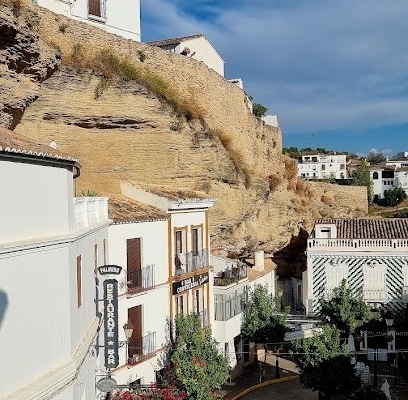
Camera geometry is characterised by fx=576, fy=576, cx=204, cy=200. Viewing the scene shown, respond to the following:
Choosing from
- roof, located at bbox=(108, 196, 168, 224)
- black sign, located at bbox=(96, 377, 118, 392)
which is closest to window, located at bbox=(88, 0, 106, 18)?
roof, located at bbox=(108, 196, 168, 224)


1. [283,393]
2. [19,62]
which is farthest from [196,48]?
[283,393]

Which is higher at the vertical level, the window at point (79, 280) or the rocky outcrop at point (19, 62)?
the rocky outcrop at point (19, 62)

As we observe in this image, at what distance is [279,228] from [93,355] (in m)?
22.7

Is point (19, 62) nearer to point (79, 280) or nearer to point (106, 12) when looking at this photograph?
point (79, 280)

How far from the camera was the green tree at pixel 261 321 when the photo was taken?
25.7 metres

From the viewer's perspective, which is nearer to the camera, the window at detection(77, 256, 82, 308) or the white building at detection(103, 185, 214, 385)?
the window at detection(77, 256, 82, 308)

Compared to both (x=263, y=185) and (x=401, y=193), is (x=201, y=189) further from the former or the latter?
(x=401, y=193)

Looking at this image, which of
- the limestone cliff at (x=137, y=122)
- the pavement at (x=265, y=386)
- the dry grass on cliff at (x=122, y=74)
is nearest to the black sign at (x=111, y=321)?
the limestone cliff at (x=137, y=122)

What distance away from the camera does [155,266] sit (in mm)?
19859

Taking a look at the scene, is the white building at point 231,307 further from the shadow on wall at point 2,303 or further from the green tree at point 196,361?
the shadow on wall at point 2,303

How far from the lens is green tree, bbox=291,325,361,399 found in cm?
1980

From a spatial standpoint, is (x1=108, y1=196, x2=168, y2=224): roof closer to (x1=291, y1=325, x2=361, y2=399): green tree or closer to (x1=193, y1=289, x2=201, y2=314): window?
(x1=193, y1=289, x2=201, y2=314): window

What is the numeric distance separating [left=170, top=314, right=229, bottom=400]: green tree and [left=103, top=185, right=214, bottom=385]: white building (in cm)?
64

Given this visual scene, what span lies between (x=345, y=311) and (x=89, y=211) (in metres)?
16.2
